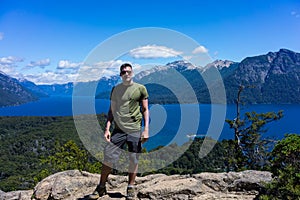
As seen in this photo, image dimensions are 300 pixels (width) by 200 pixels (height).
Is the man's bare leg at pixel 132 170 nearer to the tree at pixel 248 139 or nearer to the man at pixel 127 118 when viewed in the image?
the man at pixel 127 118

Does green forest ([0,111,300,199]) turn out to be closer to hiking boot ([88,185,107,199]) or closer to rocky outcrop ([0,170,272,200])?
rocky outcrop ([0,170,272,200])

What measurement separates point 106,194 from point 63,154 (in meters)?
10.5

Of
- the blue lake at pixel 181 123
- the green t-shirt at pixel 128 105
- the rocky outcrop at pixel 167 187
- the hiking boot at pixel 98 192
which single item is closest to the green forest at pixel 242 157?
the rocky outcrop at pixel 167 187

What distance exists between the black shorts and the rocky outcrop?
2.76ft

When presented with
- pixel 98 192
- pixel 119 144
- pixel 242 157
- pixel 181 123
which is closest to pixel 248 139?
pixel 242 157

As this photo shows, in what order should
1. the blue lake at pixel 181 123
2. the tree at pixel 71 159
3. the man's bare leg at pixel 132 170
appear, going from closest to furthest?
the man's bare leg at pixel 132 170 < the blue lake at pixel 181 123 < the tree at pixel 71 159

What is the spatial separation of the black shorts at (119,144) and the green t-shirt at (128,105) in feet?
0.31

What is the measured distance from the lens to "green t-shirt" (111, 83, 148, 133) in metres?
4.35

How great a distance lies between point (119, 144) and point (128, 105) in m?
0.64

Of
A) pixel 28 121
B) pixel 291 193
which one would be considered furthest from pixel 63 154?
pixel 28 121

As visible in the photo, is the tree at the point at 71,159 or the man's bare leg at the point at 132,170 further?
the tree at the point at 71,159

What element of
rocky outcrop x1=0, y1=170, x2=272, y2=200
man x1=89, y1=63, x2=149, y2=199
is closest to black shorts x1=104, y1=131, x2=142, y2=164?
man x1=89, y1=63, x2=149, y2=199

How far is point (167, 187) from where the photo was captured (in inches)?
189

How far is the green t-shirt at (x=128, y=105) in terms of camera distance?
4348 mm
